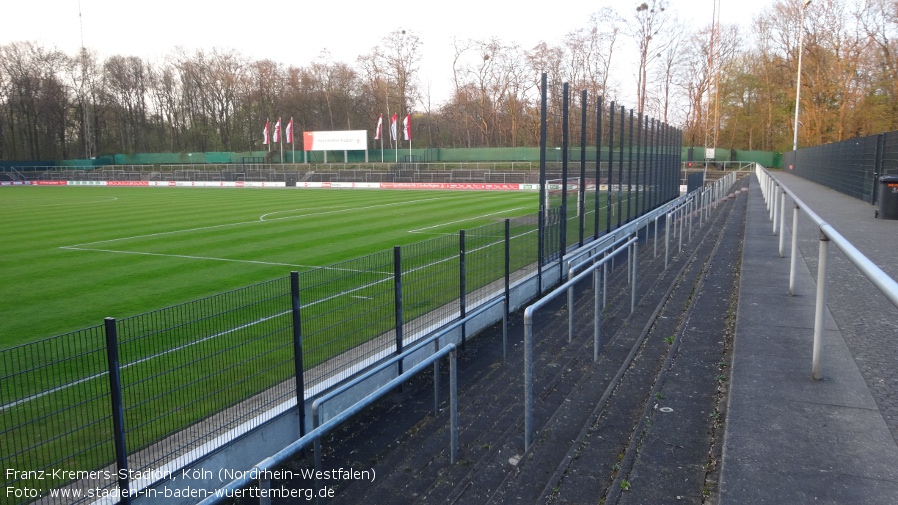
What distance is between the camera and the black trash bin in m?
15.7

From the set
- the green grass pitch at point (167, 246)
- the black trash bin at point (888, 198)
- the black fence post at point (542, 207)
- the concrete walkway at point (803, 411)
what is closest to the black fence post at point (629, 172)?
the green grass pitch at point (167, 246)

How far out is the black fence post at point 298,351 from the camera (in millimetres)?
5379

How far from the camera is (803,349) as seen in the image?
5.55 metres

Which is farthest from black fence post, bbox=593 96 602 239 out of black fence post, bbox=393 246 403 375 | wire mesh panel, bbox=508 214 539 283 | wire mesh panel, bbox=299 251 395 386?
black fence post, bbox=393 246 403 375

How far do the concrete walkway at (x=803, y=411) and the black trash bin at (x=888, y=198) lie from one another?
32.5 feet

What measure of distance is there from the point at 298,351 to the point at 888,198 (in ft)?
52.9

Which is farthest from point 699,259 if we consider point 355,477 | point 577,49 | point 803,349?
point 577,49

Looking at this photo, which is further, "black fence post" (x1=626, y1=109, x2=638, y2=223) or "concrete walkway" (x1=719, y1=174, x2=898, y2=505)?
"black fence post" (x1=626, y1=109, x2=638, y2=223)

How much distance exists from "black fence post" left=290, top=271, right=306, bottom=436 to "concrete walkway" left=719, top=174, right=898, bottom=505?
3.38 metres

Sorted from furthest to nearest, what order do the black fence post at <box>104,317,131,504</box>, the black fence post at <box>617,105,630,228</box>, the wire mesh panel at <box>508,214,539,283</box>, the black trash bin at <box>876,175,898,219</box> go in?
the black trash bin at <box>876,175,898,219</box> < the black fence post at <box>617,105,630,228</box> < the wire mesh panel at <box>508,214,539,283</box> < the black fence post at <box>104,317,131,504</box>

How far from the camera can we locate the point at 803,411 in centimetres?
436

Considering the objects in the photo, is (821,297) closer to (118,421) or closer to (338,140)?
(118,421)

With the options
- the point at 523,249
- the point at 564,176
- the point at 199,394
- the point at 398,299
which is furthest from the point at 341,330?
the point at 564,176

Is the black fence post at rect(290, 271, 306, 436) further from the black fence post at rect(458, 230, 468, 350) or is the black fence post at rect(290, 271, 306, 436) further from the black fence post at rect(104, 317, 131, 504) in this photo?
the black fence post at rect(458, 230, 468, 350)
